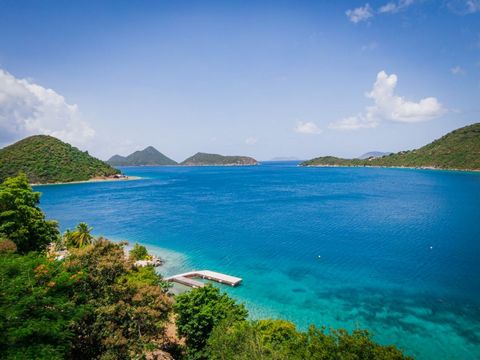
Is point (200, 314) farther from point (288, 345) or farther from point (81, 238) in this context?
point (81, 238)

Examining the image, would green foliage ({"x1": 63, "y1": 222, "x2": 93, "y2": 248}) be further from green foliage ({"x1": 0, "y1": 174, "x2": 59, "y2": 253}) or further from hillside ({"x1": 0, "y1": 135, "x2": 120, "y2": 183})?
hillside ({"x1": 0, "y1": 135, "x2": 120, "y2": 183})

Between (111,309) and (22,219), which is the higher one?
(22,219)

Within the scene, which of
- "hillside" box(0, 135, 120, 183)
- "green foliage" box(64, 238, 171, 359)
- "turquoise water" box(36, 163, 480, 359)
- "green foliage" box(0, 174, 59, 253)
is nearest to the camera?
"green foliage" box(64, 238, 171, 359)

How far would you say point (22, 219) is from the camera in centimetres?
3031

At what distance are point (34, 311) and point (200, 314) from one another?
32.2 feet

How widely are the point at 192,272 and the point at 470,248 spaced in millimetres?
41960

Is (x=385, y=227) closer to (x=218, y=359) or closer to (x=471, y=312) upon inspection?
(x=471, y=312)

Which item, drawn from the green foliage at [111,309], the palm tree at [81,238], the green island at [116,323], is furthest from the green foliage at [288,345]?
the palm tree at [81,238]

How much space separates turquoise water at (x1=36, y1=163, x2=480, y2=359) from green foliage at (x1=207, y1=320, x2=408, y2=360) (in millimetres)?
8311

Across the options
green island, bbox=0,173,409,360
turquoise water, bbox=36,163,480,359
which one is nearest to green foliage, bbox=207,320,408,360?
green island, bbox=0,173,409,360

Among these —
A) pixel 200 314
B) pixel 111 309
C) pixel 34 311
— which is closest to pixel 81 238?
pixel 200 314

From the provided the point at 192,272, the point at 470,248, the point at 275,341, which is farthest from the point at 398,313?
the point at 470,248

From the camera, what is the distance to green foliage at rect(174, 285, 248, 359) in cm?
1862

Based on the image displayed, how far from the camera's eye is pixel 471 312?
24875mm
